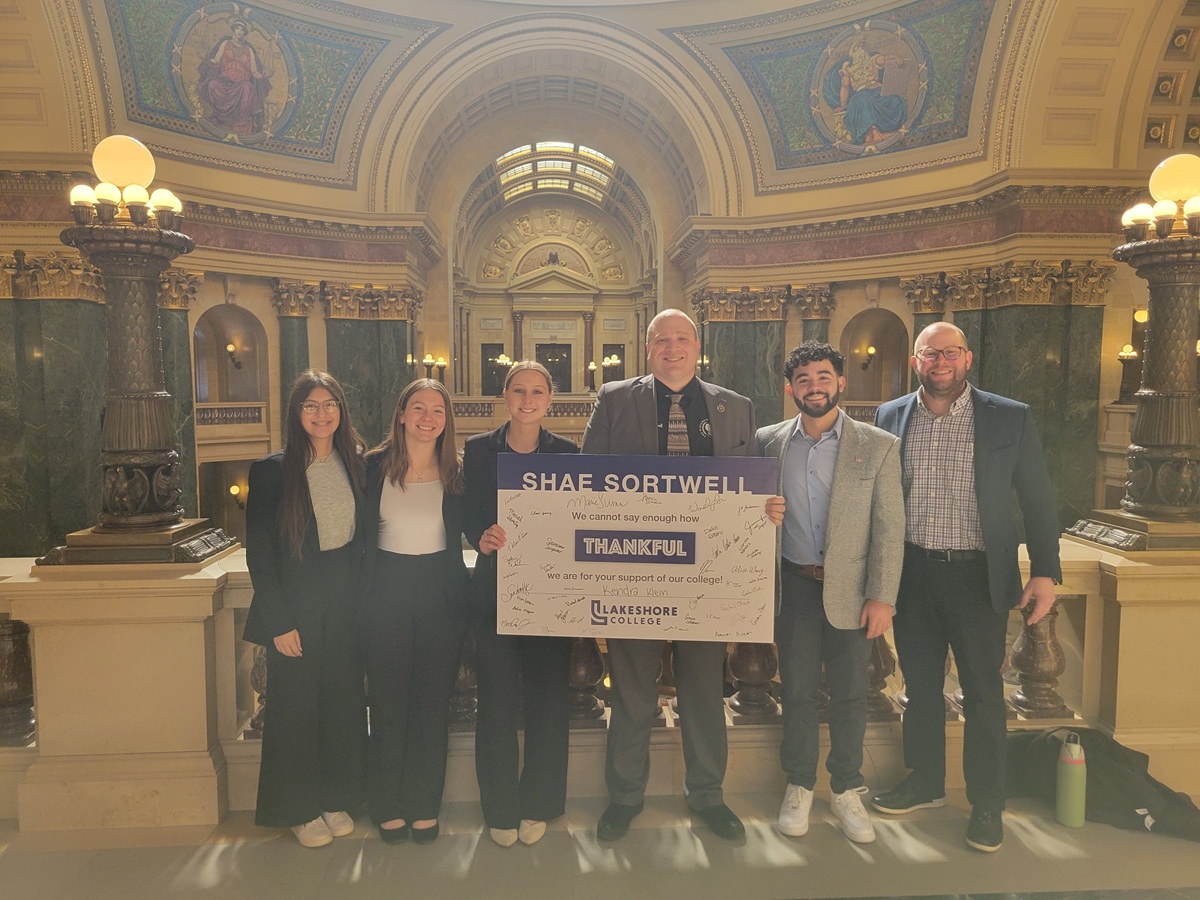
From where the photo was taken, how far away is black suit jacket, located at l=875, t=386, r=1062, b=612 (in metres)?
3.37

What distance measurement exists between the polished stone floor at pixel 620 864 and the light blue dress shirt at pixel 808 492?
1.45 m

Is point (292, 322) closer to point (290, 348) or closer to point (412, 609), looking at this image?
point (290, 348)

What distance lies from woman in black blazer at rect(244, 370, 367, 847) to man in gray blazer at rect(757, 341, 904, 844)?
84.8 inches

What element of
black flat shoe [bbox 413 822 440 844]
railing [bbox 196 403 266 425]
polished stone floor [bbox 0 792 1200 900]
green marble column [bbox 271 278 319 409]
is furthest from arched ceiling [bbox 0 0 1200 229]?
black flat shoe [bbox 413 822 440 844]

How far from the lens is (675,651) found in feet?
11.6

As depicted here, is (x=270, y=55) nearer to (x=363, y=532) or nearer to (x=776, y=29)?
(x=776, y=29)

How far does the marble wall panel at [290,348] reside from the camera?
1791 centimetres

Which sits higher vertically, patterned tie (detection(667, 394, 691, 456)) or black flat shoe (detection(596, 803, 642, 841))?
patterned tie (detection(667, 394, 691, 456))

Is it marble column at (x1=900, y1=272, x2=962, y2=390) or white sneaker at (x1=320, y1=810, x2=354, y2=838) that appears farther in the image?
marble column at (x1=900, y1=272, x2=962, y2=390)

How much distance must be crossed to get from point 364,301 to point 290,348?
7.44ft

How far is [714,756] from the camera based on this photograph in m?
3.52

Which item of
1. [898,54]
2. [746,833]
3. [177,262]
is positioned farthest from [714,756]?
[898,54]

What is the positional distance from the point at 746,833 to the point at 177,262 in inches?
660

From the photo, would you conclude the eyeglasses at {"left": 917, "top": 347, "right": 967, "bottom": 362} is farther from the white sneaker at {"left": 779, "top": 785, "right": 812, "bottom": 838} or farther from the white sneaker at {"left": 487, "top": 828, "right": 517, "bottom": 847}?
the white sneaker at {"left": 487, "top": 828, "right": 517, "bottom": 847}
